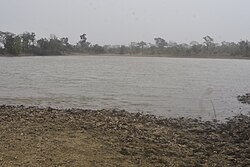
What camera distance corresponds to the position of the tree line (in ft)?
340

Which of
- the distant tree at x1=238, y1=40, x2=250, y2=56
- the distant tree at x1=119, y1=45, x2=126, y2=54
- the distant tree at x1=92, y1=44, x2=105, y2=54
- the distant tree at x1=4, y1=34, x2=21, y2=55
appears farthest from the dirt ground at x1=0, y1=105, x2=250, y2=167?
the distant tree at x1=92, y1=44, x2=105, y2=54

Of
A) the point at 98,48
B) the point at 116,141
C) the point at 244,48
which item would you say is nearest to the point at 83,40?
the point at 98,48

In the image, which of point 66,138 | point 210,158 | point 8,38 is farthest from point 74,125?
point 8,38

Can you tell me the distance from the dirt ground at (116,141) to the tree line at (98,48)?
92787 millimetres

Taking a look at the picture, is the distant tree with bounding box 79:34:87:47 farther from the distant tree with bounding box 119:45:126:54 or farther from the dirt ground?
the dirt ground

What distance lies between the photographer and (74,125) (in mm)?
11516

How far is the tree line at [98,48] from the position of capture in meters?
104

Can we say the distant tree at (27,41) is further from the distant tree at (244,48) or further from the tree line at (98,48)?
the distant tree at (244,48)

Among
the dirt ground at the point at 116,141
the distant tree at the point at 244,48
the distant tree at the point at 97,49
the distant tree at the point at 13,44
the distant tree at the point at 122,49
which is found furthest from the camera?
the distant tree at the point at 97,49

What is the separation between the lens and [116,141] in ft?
30.8

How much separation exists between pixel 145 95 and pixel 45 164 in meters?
15.8

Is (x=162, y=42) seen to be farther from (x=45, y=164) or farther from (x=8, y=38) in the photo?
(x=45, y=164)

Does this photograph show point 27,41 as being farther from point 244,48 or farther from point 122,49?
point 244,48

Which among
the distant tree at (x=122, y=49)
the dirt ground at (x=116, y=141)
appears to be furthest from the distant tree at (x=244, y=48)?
the dirt ground at (x=116, y=141)
